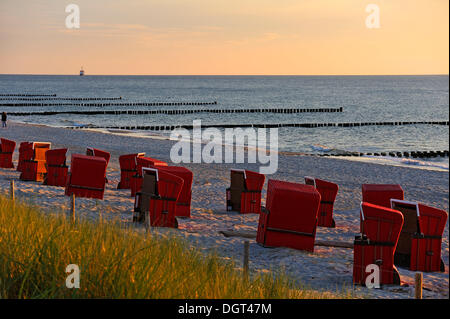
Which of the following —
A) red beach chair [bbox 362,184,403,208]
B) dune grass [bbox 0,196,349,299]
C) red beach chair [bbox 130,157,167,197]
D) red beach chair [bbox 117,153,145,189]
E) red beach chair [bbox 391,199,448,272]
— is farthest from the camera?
red beach chair [bbox 117,153,145,189]

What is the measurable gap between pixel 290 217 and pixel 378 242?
2.08 metres

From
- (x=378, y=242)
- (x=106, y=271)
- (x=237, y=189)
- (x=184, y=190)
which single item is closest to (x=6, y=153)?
(x=184, y=190)

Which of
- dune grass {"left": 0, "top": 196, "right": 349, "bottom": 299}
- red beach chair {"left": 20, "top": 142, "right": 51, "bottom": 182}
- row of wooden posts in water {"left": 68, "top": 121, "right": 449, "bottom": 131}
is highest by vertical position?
row of wooden posts in water {"left": 68, "top": 121, "right": 449, "bottom": 131}

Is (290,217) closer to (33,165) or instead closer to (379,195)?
(379,195)

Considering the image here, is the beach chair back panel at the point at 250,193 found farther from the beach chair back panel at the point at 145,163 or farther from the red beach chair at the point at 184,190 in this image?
the beach chair back panel at the point at 145,163

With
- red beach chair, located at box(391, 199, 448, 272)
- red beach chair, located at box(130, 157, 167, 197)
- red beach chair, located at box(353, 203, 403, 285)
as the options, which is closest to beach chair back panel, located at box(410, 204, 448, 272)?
red beach chair, located at box(391, 199, 448, 272)

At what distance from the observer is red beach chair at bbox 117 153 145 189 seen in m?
15.9

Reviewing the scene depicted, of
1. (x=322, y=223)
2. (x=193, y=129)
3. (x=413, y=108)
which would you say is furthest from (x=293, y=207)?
(x=413, y=108)

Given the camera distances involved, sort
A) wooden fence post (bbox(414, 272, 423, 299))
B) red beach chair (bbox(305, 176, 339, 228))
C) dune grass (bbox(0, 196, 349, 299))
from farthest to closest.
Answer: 1. red beach chair (bbox(305, 176, 339, 228))
2. wooden fence post (bbox(414, 272, 423, 299))
3. dune grass (bbox(0, 196, 349, 299))

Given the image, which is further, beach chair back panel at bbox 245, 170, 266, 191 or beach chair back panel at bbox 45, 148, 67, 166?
beach chair back panel at bbox 45, 148, 67, 166

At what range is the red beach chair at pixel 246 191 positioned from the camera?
13.9m

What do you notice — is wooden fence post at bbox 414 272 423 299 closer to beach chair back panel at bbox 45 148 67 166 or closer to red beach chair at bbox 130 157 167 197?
red beach chair at bbox 130 157 167 197

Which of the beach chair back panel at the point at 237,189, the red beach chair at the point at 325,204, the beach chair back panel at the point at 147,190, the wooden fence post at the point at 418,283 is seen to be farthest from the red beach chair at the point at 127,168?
the wooden fence post at the point at 418,283

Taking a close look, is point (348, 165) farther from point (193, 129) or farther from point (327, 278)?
point (193, 129)
